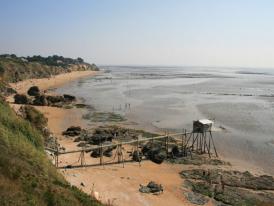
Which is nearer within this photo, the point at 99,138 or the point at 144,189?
the point at 144,189

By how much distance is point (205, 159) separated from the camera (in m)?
33.0

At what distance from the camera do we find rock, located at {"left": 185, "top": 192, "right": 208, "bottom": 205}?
23272mm

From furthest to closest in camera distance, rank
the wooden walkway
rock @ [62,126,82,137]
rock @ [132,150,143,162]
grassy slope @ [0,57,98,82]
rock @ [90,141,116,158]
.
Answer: grassy slope @ [0,57,98,82], rock @ [62,126,82,137], rock @ [90,141,116,158], rock @ [132,150,143,162], the wooden walkway

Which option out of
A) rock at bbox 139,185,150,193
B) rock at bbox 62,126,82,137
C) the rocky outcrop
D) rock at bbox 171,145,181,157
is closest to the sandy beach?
rock at bbox 139,185,150,193

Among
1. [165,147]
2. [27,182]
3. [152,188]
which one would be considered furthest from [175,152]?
[27,182]

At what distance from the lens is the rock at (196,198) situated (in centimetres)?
2327

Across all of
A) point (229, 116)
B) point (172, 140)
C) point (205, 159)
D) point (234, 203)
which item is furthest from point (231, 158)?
point (229, 116)

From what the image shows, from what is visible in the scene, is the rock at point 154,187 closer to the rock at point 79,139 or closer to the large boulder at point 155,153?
the large boulder at point 155,153

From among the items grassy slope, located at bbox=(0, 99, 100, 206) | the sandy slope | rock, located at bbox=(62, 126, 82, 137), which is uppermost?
grassy slope, located at bbox=(0, 99, 100, 206)

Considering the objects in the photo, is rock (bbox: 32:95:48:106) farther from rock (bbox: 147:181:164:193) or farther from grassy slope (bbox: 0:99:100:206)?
grassy slope (bbox: 0:99:100:206)

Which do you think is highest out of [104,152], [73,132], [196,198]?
[73,132]

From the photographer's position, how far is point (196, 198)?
23812 millimetres

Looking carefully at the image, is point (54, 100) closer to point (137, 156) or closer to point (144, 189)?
point (137, 156)

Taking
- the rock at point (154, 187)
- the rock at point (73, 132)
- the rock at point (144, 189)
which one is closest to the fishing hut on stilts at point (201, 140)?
the rock at point (154, 187)
